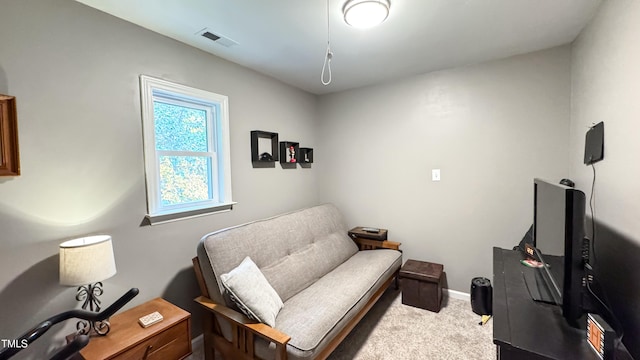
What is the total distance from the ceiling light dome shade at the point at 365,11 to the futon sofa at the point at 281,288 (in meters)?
1.77

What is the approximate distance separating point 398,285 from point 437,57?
2.54 metres

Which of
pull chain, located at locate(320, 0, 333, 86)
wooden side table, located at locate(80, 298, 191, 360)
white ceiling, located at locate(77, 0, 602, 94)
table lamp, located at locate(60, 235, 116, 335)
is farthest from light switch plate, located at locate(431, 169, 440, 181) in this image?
table lamp, located at locate(60, 235, 116, 335)

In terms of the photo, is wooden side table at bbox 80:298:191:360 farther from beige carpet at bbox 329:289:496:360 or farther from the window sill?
beige carpet at bbox 329:289:496:360

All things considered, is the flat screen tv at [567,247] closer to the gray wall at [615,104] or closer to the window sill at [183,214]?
the gray wall at [615,104]

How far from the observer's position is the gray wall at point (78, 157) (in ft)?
4.55

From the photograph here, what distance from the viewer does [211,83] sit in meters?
2.34

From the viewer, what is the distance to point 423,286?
2590mm

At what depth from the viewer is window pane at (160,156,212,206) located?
2117 millimetres

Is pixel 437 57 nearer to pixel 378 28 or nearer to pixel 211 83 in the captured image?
pixel 378 28

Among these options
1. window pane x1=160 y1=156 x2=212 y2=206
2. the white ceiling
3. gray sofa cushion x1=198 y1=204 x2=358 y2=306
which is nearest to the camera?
the white ceiling

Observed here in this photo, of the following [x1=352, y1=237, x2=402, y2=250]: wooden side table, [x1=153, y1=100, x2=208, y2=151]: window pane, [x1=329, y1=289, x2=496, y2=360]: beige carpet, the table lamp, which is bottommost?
[x1=329, y1=289, x2=496, y2=360]: beige carpet

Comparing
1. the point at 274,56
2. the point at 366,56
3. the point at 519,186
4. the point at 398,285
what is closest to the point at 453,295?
the point at 398,285

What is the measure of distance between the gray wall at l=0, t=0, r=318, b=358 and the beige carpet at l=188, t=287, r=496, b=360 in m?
0.90

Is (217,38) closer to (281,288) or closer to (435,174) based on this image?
(281,288)
